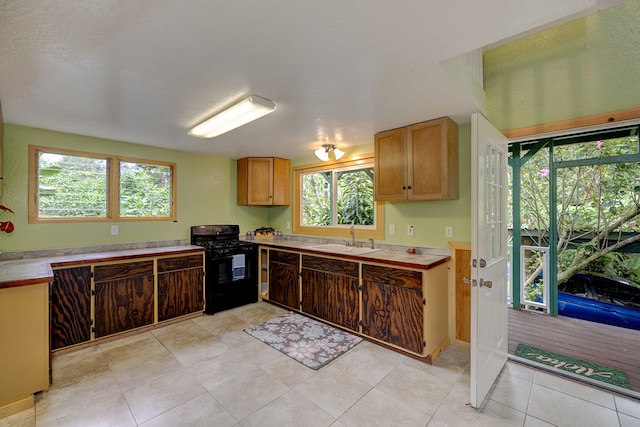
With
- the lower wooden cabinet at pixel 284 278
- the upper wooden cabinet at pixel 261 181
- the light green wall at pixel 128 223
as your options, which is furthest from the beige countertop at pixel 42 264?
the upper wooden cabinet at pixel 261 181

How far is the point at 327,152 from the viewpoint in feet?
11.5

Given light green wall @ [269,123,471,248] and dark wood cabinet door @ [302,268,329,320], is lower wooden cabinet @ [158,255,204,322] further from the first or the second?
light green wall @ [269,123,471,248]

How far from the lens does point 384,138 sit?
294cm

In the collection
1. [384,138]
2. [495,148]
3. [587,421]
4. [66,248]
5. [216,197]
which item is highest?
[384,138]

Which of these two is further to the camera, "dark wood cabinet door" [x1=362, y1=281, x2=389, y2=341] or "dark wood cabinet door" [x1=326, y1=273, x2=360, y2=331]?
"dark wood cabinet door" [x1=326, y1=273, x2=360, y2=331]

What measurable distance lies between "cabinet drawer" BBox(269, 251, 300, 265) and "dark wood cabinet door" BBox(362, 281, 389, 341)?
108cm

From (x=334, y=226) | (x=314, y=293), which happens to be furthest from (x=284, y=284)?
(x=334, y=226)

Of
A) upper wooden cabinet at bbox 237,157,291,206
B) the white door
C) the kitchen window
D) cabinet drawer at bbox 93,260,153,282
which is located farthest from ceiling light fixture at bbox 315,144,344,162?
cabinet drawer at bbox 93,260,153,282

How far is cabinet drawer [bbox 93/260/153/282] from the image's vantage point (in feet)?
9.04

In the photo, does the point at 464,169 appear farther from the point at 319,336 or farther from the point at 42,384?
the point at 42,384

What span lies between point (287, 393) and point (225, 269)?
6.89 ft

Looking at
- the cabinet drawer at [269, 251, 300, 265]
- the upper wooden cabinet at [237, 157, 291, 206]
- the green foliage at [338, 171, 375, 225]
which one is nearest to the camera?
the cabinet drawer at [269, 251, 300, 265]

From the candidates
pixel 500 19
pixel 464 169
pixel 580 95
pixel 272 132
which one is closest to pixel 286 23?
pixel 500 19

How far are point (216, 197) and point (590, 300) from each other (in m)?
5.87
